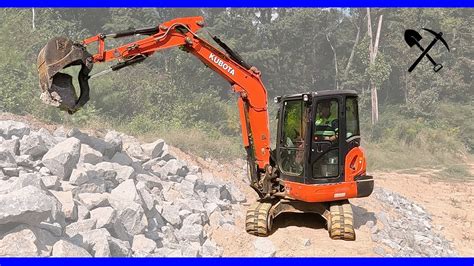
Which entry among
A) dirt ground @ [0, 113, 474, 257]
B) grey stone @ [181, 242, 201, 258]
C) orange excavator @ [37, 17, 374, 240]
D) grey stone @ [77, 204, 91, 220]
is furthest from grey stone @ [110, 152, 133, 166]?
orange excavator @ [37, 17, 374, 240]

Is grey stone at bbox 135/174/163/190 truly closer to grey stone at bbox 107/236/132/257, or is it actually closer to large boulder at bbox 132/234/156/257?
large boulder at bbox 132/234/156/257

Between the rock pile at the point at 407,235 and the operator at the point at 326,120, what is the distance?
219 cm

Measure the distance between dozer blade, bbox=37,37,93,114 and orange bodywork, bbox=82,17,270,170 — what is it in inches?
26.5

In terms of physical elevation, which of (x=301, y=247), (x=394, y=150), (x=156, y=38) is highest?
(x=156, y=38)

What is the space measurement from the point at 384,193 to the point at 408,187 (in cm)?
330

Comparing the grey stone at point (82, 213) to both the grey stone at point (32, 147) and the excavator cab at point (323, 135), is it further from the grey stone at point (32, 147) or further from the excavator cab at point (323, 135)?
the excavator cab at point (323, 135)

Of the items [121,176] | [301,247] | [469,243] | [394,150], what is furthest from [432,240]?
[394,150]

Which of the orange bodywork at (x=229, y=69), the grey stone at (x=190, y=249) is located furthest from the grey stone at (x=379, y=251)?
the grey stone at (x=190, y=249)

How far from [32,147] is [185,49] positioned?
4.41 m

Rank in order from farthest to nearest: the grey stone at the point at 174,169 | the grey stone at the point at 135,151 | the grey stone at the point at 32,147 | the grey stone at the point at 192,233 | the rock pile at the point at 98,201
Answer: the grey stone at the point at 135,151 < the grey stone at the point at 174,169 < the grey stone at the point at 32,147 < the grey stone at the point at 192,233 < the rock pile at the point at 98,201

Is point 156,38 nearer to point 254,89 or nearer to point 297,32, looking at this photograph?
point 254,89

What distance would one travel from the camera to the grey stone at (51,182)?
923 cm

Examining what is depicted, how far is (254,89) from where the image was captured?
29.5 feet

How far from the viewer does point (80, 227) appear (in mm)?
8055
